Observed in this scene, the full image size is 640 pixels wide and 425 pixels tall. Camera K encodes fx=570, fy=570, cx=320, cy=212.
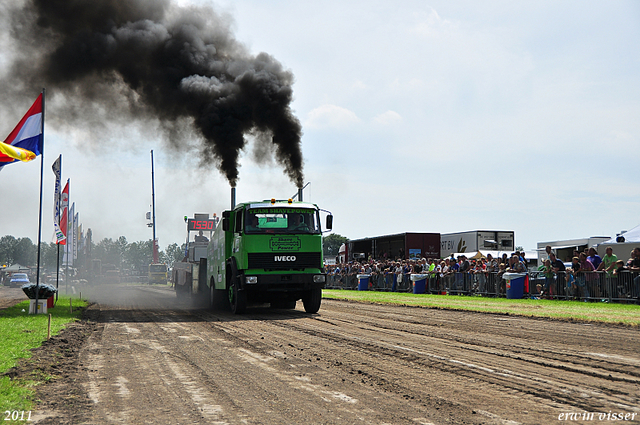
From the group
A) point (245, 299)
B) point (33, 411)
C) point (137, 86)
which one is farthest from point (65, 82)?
point (33, 411)

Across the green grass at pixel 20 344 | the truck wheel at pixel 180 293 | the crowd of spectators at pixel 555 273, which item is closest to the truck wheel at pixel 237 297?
the green grass at pixel 20 344

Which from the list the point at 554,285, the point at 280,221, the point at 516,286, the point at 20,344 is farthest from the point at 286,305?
the point at 20,344

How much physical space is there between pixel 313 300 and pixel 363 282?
16028 millimetres

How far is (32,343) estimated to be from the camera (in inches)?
372

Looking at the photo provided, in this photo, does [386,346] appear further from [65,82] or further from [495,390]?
[65,82]

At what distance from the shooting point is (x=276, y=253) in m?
15.1

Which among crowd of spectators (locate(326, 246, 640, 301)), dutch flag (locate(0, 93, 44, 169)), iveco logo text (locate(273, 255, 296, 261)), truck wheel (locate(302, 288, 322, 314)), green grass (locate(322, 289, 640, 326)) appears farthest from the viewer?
crowd of spectators (locate(326, 246, 640, 301))

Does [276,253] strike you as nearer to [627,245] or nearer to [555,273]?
[555,273]

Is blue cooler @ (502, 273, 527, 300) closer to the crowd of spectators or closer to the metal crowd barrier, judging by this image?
the metal crowd barrier

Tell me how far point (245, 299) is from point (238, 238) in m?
1.67

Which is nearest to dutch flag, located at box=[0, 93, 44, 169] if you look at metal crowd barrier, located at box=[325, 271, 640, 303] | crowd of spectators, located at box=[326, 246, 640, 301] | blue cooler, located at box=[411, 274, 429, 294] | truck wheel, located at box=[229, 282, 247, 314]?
truck wheel, located at box=[229, 282, 247, 314]

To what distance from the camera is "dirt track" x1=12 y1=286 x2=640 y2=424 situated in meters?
5.03

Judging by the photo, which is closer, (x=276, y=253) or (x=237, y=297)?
(x=276, y=253)

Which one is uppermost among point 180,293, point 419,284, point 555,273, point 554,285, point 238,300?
point 555,273
